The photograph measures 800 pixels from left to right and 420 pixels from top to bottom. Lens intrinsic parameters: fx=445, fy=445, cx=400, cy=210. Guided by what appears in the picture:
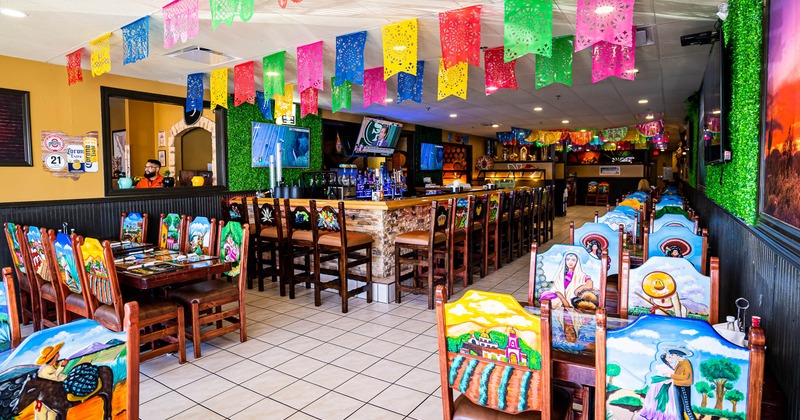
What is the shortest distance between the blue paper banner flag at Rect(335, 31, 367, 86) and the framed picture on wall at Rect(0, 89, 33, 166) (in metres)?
3.71

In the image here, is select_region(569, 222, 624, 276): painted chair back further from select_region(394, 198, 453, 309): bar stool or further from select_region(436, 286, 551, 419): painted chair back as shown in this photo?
select_region(436, 286, 551, 419): painted chair back

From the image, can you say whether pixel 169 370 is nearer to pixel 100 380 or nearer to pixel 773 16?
pixel 100 380

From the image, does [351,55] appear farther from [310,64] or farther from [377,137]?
[377,137]

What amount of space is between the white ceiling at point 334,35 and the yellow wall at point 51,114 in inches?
7.8

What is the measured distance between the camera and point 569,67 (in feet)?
15.0

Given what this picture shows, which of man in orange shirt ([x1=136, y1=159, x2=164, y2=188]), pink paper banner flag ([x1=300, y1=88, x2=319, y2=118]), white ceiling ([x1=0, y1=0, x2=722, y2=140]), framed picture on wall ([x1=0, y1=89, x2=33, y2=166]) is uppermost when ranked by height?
white ceiling ([x1=0, y1=0, x2=722, y2=140])

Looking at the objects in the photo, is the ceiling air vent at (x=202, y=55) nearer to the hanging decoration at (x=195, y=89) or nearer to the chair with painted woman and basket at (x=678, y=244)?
the hanging decoration at (x=195, y=89)

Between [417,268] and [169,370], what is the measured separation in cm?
304

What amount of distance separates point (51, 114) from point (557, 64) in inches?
231

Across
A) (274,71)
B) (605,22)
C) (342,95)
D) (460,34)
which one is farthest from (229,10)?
(342,95)

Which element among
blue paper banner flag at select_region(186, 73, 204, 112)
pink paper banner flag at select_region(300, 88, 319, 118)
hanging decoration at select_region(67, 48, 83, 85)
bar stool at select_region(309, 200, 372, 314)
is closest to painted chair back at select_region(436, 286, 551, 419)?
bar stool at select_region(309, 200, 372, 314)

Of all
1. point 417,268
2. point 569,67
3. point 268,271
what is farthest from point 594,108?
point 268,271

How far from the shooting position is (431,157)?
500 inches

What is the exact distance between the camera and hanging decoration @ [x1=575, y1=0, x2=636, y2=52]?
10.3 feet
